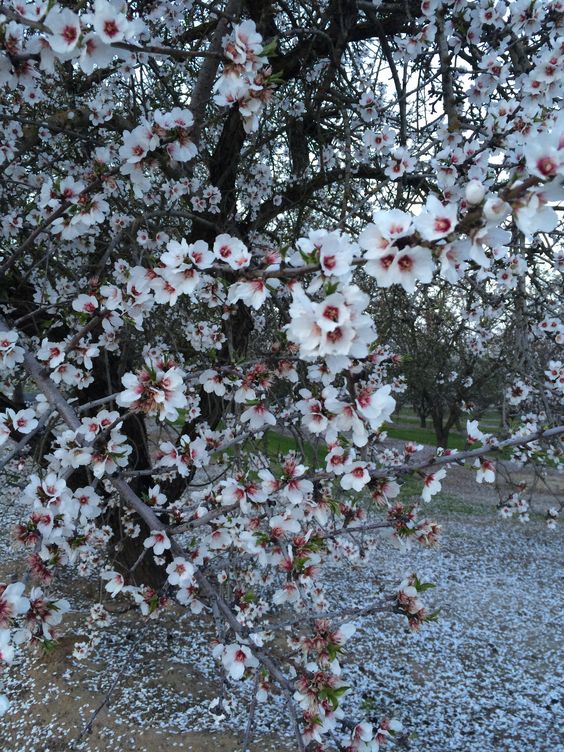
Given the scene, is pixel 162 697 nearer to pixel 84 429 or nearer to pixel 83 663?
pixel 83 663

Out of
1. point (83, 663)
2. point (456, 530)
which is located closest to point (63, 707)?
point (83, 663)

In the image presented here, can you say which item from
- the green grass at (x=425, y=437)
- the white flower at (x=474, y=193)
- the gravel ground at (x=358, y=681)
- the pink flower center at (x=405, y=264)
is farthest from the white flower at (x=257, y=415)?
the green grass at (x=425, y=437)

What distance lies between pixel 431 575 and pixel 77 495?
6.58 metres

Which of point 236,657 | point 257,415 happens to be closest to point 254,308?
point 257,415

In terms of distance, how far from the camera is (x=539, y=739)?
12.3 feet

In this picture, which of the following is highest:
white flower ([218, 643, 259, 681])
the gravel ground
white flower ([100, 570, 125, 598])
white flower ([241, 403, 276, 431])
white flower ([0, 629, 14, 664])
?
white flower ([241, 403, 276, 431])

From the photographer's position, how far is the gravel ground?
3406mm

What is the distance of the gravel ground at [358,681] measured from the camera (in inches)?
134

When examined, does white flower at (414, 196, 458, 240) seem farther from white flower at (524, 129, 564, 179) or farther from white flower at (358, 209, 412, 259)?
white flower at (524, 129, 564, 179)

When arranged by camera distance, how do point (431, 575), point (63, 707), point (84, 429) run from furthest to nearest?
point (431, 575), point (63, 707), point (84, 429)

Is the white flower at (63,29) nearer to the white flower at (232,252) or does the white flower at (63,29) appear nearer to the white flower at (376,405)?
the white flower at (232,252)

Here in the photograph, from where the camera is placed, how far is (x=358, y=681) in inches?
169

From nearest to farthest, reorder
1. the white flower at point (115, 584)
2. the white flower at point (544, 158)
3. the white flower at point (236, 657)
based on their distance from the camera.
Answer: the white flower at point (544, 158)
the white flower at point (236, 657)
the white flower at point (115, 584)

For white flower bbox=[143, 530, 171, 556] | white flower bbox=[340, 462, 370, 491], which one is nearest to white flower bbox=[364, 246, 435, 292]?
white flower bbox=[340, 462, 370, 491]
